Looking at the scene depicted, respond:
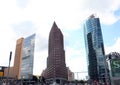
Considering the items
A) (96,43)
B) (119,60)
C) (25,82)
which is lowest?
(25,82)

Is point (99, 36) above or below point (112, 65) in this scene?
above

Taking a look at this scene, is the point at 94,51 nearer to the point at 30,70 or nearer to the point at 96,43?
the point at 96,43

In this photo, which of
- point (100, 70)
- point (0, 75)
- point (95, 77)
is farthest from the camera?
point (95, 77)

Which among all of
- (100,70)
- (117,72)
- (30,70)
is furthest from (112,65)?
(30,70)

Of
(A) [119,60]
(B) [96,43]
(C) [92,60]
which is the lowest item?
(A) [119,60]

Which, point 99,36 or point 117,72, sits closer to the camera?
point 117,72

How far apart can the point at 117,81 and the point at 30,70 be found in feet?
517

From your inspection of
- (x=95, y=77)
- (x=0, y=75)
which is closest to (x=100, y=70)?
(x=95, y=77)

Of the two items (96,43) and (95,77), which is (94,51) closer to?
(96,43)

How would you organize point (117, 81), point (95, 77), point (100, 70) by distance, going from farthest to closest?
1. point (95, 77)
2. point (100, 70)
3. point (117, 81)

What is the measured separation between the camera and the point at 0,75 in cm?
10262

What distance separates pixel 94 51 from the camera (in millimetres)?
197000

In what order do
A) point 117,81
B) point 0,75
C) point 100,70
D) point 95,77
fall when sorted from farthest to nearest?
point 95,77, point 100,70, point 0,75, point 117,81

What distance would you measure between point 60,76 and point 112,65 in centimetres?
14325
